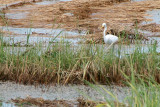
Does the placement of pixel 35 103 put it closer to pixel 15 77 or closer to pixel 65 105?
pixel 65 105

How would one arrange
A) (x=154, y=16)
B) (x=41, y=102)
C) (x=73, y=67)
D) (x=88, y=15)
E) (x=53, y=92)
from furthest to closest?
1. (x=88, y=15)
2. (x=154, y=16)
3. (x=73, y=67)
4. (x=53, y=92)
5. (x=41, y=102)

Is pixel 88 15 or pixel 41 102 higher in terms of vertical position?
pixel 41 102

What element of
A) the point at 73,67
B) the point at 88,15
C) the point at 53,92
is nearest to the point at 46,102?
the point at 53,92

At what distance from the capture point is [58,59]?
6594 mm

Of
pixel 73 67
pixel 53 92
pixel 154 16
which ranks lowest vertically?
pixel 154 16

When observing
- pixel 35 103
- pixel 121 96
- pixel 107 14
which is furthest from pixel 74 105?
pixel 107 14

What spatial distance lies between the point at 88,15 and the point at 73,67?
10.0m

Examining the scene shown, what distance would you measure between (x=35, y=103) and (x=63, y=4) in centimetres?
1369

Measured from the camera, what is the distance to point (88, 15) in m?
16.1

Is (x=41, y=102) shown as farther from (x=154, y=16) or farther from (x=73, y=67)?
(x=154, y=16)

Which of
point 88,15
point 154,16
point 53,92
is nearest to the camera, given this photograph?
point 53,92

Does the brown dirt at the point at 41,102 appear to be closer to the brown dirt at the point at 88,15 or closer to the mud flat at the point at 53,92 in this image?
the mud flat at the point at 53,92

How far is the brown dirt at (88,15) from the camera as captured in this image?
13.8m

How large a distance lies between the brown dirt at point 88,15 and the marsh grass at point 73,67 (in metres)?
4.89
